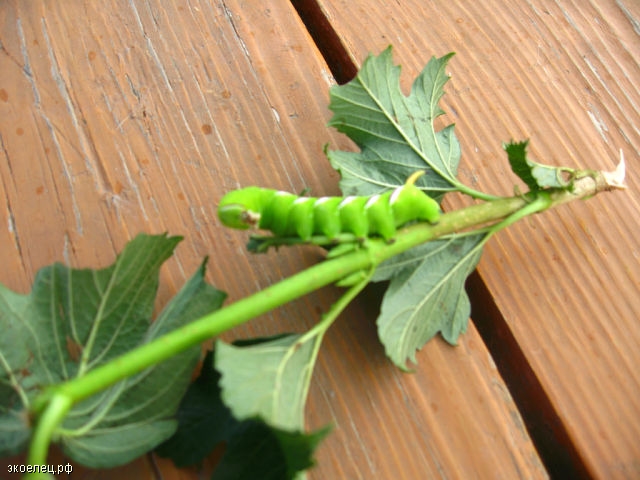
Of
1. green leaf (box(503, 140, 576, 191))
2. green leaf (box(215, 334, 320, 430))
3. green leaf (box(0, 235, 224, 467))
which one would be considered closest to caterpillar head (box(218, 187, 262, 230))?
green leaf (box(0, 235, 224, 467))

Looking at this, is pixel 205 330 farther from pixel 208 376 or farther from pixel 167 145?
pixel 167 145

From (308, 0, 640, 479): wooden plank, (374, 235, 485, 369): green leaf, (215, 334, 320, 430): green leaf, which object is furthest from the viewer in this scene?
(308, 0, 640, 479): wooden plank

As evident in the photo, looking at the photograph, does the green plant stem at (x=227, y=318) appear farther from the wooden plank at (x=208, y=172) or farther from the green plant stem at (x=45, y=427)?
the wooden plank at (x=208, y=172)

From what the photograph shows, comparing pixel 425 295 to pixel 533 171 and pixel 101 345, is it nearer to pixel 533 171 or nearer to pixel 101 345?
pixel 533 171

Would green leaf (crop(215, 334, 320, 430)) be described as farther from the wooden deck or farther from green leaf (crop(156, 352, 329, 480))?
the wooden deck

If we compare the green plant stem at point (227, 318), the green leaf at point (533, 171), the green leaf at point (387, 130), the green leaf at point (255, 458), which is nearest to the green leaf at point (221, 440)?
the green leaf at point (255, 458)

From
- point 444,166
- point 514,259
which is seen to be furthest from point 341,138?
point 514,259
